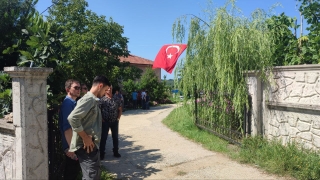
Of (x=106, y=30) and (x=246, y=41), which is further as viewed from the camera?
(x=106, y=30)

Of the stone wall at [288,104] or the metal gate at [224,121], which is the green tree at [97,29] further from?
the stone wall at [288,104]

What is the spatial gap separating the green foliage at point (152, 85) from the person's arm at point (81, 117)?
1866 centimetres

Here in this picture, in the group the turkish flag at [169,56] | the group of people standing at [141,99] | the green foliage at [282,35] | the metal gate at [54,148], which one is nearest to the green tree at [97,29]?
the group of people standing at [141,99]

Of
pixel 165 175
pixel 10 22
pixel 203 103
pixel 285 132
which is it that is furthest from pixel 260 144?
pixel 10 22

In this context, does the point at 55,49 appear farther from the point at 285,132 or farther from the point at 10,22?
the point at 285,132

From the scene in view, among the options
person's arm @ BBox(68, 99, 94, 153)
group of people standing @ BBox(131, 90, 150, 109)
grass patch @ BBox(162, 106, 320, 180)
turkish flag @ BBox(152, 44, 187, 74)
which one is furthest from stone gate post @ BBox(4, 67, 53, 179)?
group of people standing @ BBox(131, 90, 150, 109)

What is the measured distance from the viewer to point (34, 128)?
3451 millimetres

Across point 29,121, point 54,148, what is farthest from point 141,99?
point 29,121

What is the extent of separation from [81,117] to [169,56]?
17.9 feet

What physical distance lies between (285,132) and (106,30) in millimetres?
13924

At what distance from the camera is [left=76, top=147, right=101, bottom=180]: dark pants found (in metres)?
3.16

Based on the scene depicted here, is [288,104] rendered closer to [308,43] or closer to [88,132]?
[308,43]

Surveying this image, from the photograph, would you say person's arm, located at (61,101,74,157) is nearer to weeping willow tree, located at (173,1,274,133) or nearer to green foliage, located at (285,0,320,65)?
weeping willow tree, located at (173,1,274,133)

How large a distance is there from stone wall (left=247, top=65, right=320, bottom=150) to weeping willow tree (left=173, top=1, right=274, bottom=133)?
0.29 meters
